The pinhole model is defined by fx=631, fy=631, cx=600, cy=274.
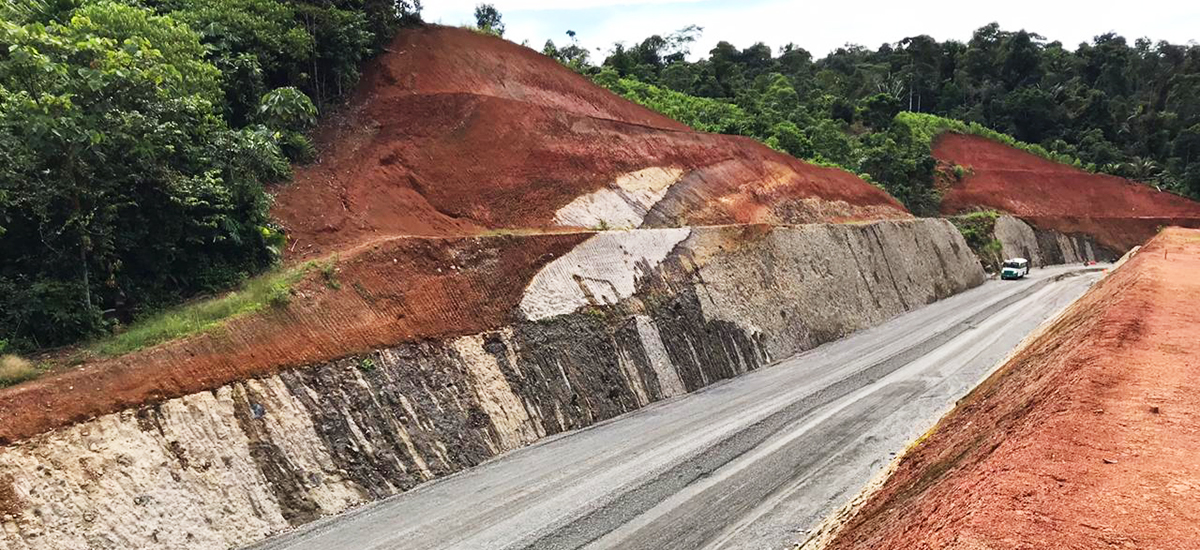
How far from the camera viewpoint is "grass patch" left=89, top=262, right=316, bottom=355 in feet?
42.6

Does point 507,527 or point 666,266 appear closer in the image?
point 507,527

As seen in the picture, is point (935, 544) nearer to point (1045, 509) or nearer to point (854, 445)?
point (1045, 509)

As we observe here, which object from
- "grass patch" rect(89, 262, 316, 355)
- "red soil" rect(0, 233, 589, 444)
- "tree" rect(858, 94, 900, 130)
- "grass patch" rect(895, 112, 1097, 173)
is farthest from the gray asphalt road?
"grass patch" rect(895, 112, 1097, 173)

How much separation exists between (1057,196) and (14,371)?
7619cm

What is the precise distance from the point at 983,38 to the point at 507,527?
9955 cm

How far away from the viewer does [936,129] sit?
6738cm

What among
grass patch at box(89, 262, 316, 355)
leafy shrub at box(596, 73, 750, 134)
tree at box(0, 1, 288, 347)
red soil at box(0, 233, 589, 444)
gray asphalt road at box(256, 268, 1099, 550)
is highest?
leafy shrub at box(596, 73, 750, 134)

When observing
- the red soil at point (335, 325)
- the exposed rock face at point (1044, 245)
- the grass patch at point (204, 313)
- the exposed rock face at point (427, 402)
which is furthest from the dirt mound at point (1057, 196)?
the grass patch at point (204, 313)

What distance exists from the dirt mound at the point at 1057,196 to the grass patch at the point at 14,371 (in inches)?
2428

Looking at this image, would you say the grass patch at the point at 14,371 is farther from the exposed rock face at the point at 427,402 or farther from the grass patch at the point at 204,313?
the exposed rock face at the point at 427,402

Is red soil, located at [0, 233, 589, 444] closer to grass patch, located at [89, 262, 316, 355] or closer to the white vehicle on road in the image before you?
grass patch, located at [89, 262, 316, 355]

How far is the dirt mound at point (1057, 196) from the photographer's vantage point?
193 ft

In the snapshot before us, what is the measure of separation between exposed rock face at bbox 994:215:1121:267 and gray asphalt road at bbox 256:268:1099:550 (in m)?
35.5

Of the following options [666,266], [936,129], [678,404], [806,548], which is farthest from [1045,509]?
[936,129]
